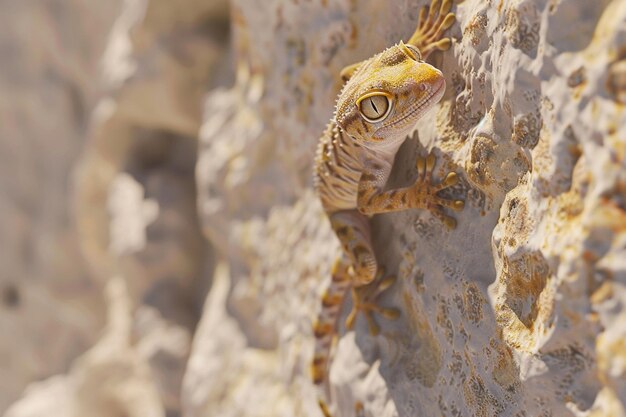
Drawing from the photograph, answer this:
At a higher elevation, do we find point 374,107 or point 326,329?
point 374,107

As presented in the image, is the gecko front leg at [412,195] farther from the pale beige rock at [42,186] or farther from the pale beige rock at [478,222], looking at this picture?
the pale beige rock at [42,186]

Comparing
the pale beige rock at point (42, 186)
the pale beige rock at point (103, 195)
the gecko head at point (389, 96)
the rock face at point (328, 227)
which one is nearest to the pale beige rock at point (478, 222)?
the rock face at point (328, 227)

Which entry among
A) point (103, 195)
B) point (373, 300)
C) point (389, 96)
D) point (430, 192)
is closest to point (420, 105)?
point (389, 96)

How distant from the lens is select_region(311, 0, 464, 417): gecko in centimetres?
173

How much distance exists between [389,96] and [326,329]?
971 mm

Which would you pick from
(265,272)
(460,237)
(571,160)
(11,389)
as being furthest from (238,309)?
(11,389)

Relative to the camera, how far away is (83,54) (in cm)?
472

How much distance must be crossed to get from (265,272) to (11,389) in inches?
134

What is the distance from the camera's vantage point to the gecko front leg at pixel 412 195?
1.77m

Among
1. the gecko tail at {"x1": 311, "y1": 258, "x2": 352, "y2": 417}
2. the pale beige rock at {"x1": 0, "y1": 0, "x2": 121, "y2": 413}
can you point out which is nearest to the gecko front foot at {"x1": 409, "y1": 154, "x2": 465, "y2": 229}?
the gecko tail at {"x1": 311, "y1": 258, "x2": 352, "y2": 417}

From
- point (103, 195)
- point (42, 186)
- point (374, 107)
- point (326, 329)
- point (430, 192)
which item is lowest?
point (326, 329)

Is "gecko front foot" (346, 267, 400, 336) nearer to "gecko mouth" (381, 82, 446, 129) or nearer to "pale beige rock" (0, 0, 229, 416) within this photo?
"gecko mouth" (381, 82, 446, 129)

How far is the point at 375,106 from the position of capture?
1.75 meters

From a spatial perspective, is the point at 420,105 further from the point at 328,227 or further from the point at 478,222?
the point at 328,227
